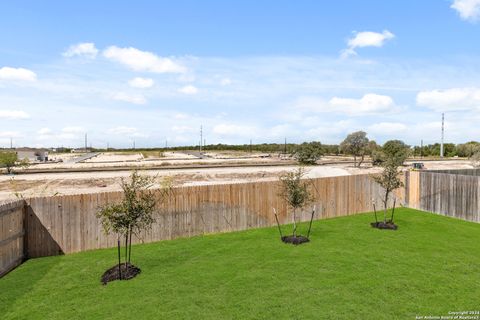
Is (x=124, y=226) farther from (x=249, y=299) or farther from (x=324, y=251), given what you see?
(x=324, y=251)

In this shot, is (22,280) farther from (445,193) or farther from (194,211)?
(445,193)

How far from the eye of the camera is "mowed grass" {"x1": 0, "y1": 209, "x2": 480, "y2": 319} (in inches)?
287

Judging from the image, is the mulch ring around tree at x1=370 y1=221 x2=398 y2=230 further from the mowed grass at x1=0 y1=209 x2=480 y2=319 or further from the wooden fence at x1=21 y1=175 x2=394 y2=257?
the wooden fence at x1=21 y1=175 x2=394 y2=257

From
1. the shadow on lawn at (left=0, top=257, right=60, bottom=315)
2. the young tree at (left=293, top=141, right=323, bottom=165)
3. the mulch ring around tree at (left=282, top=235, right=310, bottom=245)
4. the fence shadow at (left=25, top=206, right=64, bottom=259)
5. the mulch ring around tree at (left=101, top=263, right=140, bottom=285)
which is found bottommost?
the shadow on lawn at (left=0, top=257, right=60, bottom=315)

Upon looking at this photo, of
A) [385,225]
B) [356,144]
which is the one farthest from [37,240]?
[356,144]

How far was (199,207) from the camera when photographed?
13.4 meters

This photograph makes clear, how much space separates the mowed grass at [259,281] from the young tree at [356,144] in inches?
2331

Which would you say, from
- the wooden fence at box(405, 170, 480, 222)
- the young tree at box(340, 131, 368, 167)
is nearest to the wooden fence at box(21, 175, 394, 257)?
the wooden fence at box(405, 170, 480, 222)

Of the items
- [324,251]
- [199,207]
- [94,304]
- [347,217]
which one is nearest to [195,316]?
[94,304]

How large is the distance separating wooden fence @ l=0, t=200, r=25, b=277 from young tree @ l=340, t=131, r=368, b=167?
65.9 m

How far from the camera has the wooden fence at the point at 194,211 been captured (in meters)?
10.9

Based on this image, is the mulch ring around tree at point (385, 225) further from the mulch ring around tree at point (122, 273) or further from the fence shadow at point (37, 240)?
the fence shadow at point (37, 240)

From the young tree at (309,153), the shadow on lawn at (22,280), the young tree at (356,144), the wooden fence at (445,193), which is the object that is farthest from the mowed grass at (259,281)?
the young tree at (356,144)

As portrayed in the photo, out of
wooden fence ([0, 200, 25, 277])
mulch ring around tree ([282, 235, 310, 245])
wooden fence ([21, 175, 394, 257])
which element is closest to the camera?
wooden fence ([0, 200, 25, 277])
